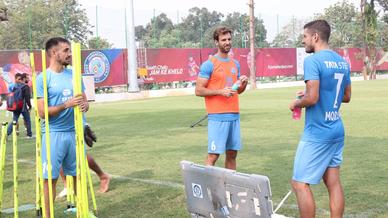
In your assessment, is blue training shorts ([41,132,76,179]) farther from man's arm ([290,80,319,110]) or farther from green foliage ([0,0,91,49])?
green foliage ([0,0,91,49])

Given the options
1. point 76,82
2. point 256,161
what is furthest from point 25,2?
point 76,82

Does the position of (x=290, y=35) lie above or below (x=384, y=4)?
below

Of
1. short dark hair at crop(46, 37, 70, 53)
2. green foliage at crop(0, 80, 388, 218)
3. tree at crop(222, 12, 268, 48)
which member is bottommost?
green foliage at crop(0, 80, 388, 218)

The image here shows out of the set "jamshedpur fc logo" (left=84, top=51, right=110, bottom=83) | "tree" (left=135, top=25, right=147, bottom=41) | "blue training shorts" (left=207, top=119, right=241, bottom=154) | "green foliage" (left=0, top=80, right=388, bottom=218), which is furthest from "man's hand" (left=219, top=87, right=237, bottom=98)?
"tree" (left=135, top=25, right=147, bottom=41)

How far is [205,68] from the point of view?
21.5 feet

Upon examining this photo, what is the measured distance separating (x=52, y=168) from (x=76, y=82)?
1.30 m

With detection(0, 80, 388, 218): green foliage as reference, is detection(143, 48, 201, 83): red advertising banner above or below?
above

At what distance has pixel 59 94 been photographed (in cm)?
560

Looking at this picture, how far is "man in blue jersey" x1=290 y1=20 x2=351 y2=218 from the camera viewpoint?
4.80 meters

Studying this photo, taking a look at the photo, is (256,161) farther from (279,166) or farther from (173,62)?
(173,62)

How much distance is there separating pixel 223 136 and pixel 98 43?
3486 centimetres

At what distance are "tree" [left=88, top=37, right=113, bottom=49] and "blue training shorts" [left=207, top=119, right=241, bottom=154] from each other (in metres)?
33.8

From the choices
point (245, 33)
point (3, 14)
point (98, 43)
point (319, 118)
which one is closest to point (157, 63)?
point (98, 43)

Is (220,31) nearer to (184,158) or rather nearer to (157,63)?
(184,158)
